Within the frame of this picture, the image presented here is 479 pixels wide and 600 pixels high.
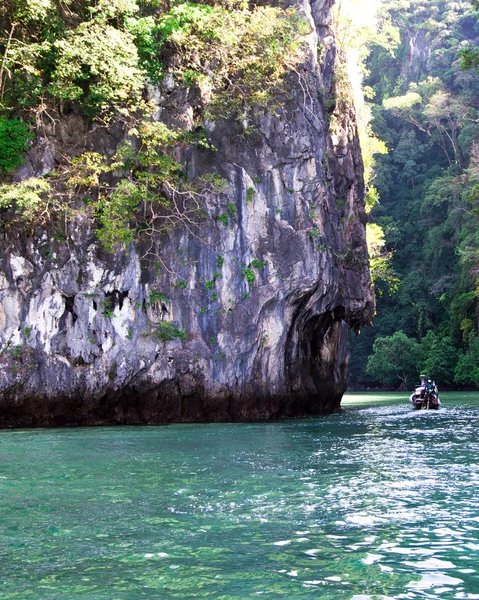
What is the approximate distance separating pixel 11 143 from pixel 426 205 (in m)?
43.5

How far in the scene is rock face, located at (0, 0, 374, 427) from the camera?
21812mm

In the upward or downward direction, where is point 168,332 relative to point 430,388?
upward

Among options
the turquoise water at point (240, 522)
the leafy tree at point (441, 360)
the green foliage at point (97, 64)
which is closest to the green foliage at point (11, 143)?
the green foliage at point (97, 64)

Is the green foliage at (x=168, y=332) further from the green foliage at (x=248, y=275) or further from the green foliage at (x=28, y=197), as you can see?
the green foliage at (x=28, y=197)

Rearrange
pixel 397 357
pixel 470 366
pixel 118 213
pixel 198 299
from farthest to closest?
pixel 397 357, pixel 470 366, pixel 198 299, pixel 118 213

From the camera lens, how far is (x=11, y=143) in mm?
21969

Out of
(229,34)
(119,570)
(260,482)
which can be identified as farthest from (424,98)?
(119,570)

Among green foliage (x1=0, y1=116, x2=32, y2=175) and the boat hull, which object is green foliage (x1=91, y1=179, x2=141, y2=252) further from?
the boat hull

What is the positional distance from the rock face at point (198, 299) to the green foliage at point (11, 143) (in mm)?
625

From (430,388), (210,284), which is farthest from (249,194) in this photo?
(430,388)

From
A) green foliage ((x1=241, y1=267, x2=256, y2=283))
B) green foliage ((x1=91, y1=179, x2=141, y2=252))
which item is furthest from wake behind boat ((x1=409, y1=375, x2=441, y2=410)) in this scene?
green foliage ((x1=91, y1=179, x2=141, y2=252))

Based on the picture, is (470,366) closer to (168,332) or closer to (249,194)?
(249,194)

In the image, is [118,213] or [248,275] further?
[248,275]

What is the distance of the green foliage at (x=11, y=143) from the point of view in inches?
861
